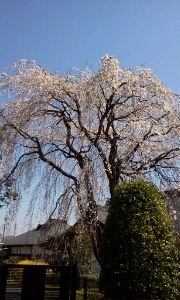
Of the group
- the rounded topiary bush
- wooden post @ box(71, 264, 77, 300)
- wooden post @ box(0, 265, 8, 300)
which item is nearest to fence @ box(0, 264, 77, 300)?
wooden post @ box(0, 265, 8, 300)

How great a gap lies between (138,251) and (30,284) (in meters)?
2.26

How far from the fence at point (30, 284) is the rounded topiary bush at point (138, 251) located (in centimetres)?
141

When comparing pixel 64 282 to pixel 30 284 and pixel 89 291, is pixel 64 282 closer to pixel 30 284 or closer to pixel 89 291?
pixel 30 284

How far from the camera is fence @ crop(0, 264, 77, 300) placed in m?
6.66

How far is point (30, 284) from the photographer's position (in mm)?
6754

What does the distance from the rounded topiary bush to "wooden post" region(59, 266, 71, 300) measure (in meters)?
1.44

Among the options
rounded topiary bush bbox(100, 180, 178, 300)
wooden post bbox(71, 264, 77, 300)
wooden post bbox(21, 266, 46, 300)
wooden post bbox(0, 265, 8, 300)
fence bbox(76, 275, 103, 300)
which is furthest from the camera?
fence bbox(76, 275, 103, 300)

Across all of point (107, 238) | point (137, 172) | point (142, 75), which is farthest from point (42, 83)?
point (107, 238)

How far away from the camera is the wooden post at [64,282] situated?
7078 millimetres

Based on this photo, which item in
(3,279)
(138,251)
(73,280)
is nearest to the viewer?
(138,251)

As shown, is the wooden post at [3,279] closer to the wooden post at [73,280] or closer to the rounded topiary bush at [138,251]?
the wooden post at [73,280]

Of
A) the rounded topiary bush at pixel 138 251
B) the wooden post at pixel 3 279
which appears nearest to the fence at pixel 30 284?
the wooden post at pixel 3 279

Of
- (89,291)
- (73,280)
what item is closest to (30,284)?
(73,280)

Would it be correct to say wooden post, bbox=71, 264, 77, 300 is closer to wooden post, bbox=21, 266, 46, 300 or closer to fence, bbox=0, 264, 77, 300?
fence, bbox=0, 264, 77, 300
